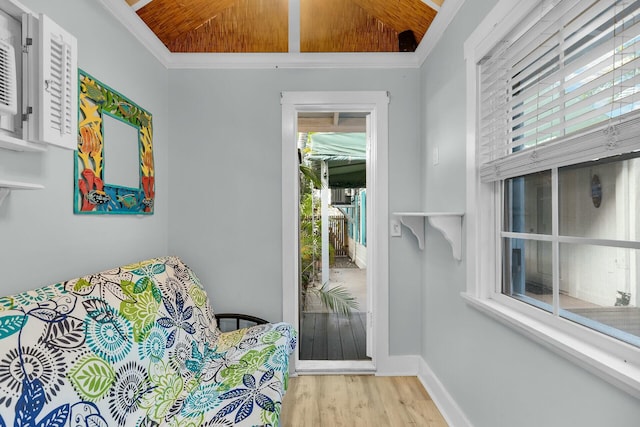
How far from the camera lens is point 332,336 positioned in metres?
3.11

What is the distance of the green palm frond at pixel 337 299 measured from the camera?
10.6ft

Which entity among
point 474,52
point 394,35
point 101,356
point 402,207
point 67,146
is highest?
point 394,35

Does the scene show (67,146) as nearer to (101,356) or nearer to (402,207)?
(101,356)

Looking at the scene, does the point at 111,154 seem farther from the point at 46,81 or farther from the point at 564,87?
the point at 564,87

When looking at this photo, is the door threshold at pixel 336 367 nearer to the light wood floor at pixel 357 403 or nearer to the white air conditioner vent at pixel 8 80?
the light wood floor at pixel 357 403

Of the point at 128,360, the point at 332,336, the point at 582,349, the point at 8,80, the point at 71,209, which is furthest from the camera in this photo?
the point at 332,336

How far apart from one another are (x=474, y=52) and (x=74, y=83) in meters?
1.76

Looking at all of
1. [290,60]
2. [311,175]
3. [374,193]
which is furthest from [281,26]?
[374,193]

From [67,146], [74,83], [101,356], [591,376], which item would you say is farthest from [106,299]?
[591,376]

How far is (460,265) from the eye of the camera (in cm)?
190

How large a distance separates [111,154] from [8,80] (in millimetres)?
714

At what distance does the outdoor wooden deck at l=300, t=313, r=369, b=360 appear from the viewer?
2855 millimetres

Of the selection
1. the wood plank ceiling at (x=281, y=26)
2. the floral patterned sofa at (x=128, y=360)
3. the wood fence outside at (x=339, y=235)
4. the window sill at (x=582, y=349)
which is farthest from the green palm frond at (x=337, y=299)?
the wood plank ceiling at (x=281, y=26)

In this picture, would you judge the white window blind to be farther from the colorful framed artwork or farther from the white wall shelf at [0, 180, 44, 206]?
the colorful framed artwork
